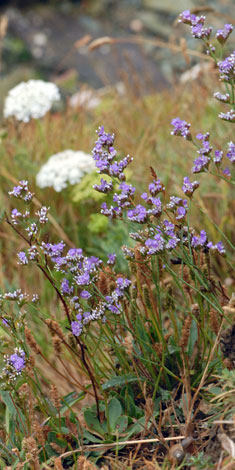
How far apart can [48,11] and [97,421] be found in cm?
1157

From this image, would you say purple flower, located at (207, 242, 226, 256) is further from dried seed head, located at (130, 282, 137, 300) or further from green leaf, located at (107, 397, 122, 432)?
green leaf, located at (107, 397, 122, 432)

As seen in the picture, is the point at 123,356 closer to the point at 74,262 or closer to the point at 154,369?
the point at 154,369

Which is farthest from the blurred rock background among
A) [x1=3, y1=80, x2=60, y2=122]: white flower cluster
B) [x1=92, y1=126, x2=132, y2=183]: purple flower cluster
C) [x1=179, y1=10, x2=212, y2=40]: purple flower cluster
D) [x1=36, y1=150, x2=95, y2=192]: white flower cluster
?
[x1=92, y1=126, x2=132, y2=183]: purple flower cluster

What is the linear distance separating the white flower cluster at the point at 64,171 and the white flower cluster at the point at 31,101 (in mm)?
371

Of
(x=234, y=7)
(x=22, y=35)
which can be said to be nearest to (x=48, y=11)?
(x=22, y=35)

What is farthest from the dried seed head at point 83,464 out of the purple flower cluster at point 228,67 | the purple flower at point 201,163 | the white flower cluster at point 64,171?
the white flower cluster at point 64,171

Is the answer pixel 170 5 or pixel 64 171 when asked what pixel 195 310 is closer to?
pixel 64 171

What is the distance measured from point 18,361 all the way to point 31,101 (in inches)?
82.3

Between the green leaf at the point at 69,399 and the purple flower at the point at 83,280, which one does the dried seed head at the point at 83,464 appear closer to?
the green leaf at the point at 69,399

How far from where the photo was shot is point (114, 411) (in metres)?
1.75

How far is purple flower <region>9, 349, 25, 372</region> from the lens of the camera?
5.02 ft

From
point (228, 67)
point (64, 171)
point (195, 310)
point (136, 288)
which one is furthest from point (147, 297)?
point (64, 171)

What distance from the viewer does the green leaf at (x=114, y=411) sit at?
174 centimetres

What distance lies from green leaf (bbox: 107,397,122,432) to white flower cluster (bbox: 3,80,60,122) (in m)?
1.93
